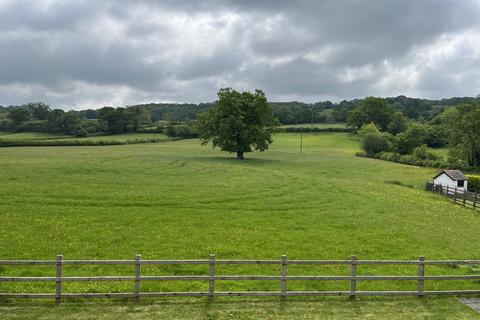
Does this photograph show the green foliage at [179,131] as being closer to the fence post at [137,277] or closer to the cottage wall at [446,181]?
the cottage wall at [446,181]

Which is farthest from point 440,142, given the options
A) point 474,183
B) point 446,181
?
point 446,181

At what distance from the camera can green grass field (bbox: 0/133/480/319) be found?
13914mm

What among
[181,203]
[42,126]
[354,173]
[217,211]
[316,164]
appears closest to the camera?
[217,211]

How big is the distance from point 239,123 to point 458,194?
3995cm

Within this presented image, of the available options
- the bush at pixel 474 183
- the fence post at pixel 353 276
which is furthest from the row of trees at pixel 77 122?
the fence post at pixel 353 276

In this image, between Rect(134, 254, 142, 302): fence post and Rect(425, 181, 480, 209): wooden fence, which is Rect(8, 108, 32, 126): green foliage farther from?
Rect(134, 254, 142, 302): fence post

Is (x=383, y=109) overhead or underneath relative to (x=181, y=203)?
overhead

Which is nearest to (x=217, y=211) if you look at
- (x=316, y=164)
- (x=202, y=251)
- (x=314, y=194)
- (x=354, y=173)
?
(x=202, y=251)

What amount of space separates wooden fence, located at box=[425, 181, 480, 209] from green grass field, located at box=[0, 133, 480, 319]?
172 centimetres

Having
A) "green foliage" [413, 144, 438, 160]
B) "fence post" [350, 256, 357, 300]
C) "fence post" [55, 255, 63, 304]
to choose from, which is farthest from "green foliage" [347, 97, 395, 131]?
"fence post" [55, 255, 63, 304]

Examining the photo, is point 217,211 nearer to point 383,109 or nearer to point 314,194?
point 314,194

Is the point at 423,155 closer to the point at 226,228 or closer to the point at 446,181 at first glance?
the point at 446,181

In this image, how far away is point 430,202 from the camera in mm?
40188

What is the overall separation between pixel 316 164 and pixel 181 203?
145 feet
